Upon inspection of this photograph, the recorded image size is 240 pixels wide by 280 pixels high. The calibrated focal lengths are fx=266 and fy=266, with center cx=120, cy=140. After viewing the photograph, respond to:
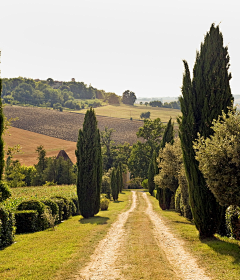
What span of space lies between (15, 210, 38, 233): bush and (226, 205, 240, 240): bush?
9.74 m

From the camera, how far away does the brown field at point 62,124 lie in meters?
101

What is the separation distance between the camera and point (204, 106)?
11.8m

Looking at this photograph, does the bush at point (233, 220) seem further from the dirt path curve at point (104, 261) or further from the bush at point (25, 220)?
the bush at point (25, 220)

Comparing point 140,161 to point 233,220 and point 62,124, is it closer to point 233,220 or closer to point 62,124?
point 62,124

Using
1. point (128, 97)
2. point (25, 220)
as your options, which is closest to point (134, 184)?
point (25, 220)

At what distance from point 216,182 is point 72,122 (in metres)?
108

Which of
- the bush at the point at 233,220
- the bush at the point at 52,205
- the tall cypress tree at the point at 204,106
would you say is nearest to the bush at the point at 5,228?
the bush at the point at 52,205

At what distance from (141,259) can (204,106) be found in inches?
276

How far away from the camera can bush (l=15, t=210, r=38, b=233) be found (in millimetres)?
14031

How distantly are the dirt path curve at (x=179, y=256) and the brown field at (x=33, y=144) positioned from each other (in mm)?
67107

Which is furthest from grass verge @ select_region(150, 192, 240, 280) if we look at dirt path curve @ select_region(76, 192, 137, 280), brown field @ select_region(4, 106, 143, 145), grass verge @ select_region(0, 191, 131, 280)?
brown field @ select_region(4, 106, 143, 145)

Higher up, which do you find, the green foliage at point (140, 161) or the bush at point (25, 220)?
the bush at point (25, 220)

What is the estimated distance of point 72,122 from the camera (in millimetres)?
113250

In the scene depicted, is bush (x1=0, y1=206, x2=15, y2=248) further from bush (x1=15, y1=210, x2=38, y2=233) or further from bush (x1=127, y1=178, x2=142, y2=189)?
bush (x1=127, y1=178, x2=142, y2=189)
